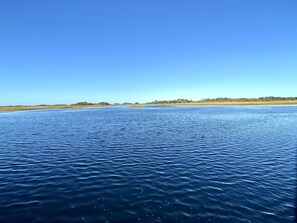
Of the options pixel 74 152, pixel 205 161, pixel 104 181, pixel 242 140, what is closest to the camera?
pixel 104 181

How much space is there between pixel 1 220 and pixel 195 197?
11.2m

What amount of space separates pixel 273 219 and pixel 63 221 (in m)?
11.1

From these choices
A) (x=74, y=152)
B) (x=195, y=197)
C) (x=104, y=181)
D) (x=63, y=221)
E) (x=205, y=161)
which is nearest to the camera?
(x=63, y=221)

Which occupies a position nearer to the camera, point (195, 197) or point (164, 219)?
point (164, 219)

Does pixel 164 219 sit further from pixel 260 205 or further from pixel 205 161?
pixel 205 161

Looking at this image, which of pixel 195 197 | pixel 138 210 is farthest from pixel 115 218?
pixel 195 197

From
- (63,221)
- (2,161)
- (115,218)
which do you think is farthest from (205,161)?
(2,161)

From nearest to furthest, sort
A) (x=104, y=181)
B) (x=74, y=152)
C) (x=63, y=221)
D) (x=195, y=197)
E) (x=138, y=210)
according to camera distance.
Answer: (x=63, y=221) < (x=138, y=210) < (x=195, y=197) < (x=104, y=181) < (x=74, y=152)

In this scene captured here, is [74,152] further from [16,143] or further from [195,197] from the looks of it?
[195,197]

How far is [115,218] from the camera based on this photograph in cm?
1195

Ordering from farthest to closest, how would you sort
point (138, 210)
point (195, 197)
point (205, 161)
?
1. point (205, 161)
2. point (195, 197)
3. point (138, 210)

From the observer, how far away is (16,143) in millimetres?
33625

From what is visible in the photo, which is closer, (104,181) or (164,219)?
(164,219)

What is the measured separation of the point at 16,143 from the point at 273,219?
34510 mm
